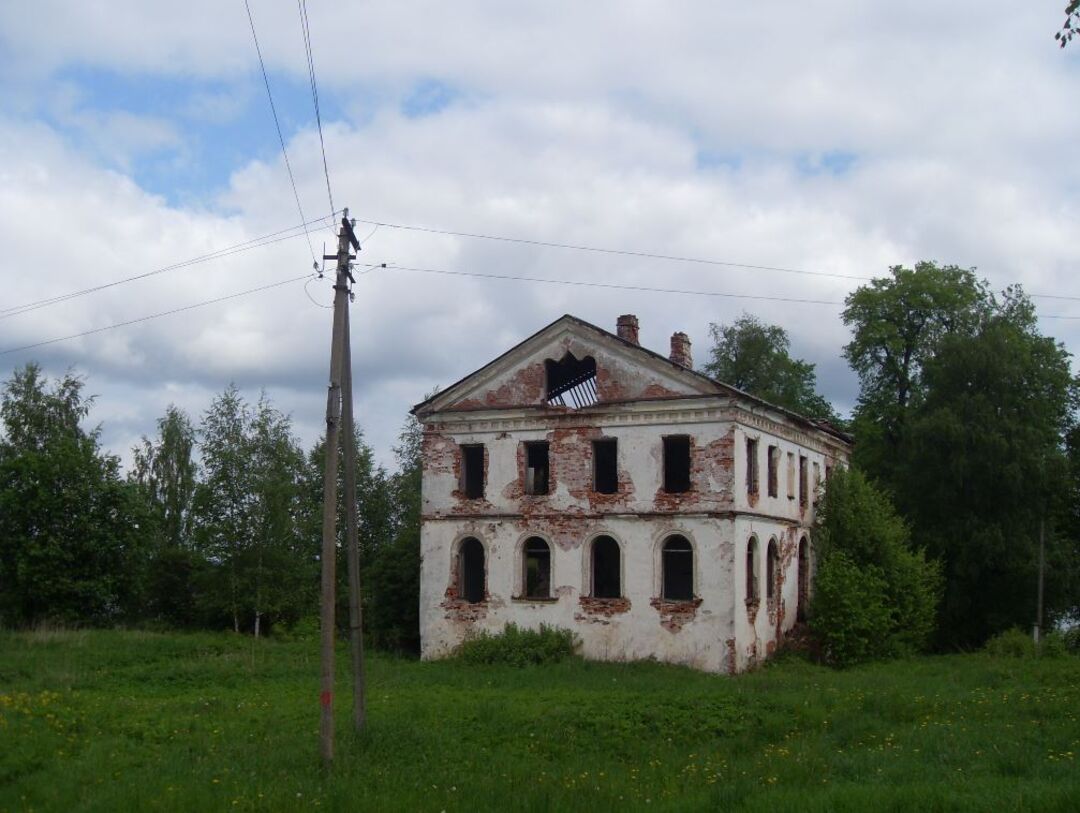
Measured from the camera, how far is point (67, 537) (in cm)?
3566

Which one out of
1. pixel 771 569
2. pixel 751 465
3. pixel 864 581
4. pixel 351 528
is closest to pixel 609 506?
pixel 751 465

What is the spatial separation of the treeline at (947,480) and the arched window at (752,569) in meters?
2.74

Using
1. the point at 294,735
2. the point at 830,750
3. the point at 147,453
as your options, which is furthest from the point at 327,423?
the point at 147,453

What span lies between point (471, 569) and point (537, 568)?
79.4 inches

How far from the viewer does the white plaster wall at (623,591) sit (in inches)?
1113

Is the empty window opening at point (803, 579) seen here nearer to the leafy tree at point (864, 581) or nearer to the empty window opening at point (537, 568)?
the leafy tree at point (864, 581)

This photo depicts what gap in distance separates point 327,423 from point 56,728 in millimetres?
7226

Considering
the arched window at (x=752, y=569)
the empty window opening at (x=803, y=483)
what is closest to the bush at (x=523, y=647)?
the arched window at (x=752, y=569)

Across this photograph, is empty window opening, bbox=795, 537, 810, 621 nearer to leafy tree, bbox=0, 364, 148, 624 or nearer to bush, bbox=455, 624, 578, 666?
bush, bbox=455, 624, 578, 666

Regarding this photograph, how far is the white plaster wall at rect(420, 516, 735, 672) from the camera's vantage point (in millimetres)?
28281

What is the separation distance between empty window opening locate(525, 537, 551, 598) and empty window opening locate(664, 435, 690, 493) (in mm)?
3840

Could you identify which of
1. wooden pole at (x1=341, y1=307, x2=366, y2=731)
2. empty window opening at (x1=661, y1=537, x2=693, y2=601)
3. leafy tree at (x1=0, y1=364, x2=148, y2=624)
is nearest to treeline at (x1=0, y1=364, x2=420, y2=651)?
leafy tree at (x1=0, y1=364, x2=148, y2=624)

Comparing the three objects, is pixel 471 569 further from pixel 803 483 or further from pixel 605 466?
pixel 803 483

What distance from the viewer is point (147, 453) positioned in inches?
2147
